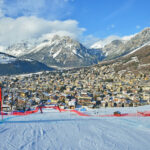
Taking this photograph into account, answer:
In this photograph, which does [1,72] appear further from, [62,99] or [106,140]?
[106,140]

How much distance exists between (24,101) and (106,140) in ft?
143

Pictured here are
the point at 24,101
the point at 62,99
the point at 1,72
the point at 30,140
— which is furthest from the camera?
the point at 1,72

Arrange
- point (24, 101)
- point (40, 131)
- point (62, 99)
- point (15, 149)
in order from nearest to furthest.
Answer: point (15, 149)
point (40, 131)
point (24, 101)
point (62, 99)

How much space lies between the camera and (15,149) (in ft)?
25.2

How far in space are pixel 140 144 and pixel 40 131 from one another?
19.0 ft

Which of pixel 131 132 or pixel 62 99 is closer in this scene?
pixel 131 132

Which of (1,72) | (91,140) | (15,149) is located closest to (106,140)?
(91,140)

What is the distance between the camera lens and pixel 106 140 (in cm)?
953

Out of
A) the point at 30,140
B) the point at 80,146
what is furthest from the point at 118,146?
the point at 30,140

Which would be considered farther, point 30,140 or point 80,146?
point 30,140

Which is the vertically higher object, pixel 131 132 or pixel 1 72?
pixel 1 72

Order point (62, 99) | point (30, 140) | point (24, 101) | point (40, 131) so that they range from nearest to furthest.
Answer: point (30, 140) → point (40, 131) → point (24, 101) → point (62, 99)

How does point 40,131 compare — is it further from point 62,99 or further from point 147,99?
point 147,99

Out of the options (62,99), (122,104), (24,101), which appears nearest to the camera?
(122,104)
